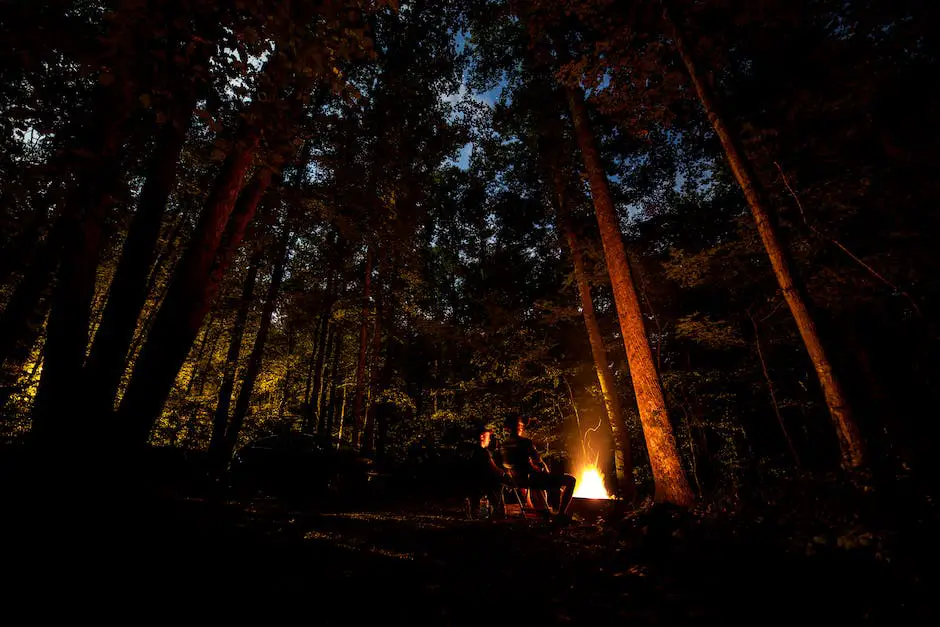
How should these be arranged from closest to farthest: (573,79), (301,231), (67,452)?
(67,452), (573,79), (301,231)

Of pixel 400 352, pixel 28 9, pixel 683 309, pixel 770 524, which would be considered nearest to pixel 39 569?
pixel 28 9

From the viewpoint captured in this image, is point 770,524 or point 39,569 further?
point 770,524

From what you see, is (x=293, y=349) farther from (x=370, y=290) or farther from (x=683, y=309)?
(x=683, y=309)

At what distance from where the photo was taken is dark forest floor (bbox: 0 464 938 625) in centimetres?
233

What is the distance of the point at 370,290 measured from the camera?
15.5 meters

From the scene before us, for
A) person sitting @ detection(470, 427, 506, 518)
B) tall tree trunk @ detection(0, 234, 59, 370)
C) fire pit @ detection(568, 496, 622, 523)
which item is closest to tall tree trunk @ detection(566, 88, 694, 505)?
fire pit @ detection(568, 496, 622, 523)

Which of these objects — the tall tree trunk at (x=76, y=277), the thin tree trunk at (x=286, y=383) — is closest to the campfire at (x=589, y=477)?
the tall tree trunk at (x=76, y=277)

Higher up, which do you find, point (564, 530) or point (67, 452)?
point (67, 452)

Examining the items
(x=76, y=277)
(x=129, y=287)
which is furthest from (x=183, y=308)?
(x=76, y=277)

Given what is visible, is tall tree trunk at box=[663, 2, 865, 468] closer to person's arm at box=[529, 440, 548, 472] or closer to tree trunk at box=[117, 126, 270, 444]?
person's arm at box=[529, 440, 548, 472]

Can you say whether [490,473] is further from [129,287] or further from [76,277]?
[76,277]

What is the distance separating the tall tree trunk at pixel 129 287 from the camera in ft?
13.1

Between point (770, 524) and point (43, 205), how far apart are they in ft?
21.3

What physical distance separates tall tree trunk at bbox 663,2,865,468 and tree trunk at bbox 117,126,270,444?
6.91 metres
